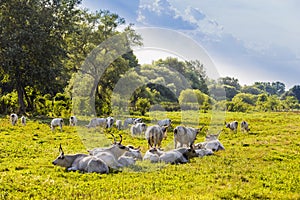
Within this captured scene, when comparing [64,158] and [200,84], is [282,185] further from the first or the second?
[200,84]

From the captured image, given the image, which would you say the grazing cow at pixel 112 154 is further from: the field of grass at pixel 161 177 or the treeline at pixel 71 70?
the treeline at pixel 71 70

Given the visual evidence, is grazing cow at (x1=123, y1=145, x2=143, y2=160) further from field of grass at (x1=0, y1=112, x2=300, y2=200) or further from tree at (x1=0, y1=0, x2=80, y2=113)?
tree at (x1=0, y1=0, x2=80, y2=113)

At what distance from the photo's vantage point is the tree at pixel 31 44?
121ft

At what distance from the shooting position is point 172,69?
28.4 meters

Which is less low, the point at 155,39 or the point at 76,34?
the point at 76,34

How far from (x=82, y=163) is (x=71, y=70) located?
3504cm

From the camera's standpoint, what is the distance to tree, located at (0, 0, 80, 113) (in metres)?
37.0

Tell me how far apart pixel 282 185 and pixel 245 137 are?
45.5 feet

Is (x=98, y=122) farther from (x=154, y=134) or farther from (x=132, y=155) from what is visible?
(x=132, y=155)

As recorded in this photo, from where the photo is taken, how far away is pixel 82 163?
1277cm

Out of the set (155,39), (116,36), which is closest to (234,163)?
(155,39)

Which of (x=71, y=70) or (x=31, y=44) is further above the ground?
(x=31, y=44)

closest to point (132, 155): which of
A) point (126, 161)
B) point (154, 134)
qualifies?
point (126, 161)

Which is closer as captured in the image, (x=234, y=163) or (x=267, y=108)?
(x=234, y=163)
